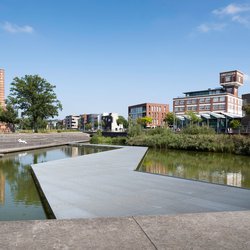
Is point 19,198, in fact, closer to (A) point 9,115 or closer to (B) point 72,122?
(A) point 9,115

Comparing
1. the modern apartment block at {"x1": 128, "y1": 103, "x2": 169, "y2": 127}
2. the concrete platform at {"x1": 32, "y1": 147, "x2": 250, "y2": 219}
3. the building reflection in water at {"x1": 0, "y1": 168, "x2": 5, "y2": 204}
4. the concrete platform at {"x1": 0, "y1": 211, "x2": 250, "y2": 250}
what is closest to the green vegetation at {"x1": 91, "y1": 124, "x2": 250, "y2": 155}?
→ the concrete platform at {"x1": 32, "y1": 147, "x2": 250, "y2": 219}

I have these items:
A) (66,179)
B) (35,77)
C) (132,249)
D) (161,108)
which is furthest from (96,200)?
(161,108)

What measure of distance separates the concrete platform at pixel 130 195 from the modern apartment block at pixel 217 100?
223 feet

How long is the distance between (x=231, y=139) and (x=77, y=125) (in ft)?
469

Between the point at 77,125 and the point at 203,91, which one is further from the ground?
the point at 203,91

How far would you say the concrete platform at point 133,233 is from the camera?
3250 mm

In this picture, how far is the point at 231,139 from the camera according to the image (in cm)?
2502

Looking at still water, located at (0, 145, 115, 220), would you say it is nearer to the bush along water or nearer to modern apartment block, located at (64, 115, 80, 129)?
the bush along water

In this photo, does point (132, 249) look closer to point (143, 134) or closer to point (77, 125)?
point (143, 134)

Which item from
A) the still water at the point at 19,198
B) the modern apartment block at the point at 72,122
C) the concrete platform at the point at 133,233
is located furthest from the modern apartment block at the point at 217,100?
the modern apartment block at the point at 72,122

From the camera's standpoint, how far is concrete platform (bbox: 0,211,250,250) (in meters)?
3.25

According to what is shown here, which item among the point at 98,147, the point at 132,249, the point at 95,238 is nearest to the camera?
the point at 132,249

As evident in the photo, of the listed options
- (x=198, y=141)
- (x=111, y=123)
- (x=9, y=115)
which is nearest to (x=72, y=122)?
(x=111, y=123)

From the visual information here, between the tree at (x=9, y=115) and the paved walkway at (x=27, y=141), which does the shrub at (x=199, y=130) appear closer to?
the paved walkway at (x=27, y=141)
